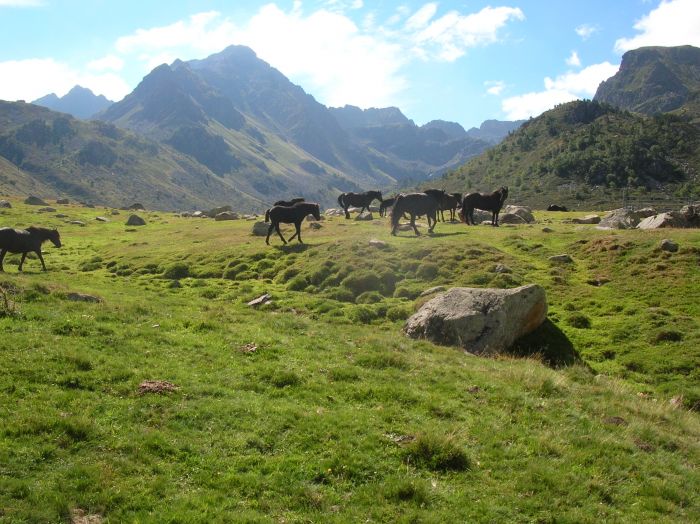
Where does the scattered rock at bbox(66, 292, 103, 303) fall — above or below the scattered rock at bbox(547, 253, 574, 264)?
below

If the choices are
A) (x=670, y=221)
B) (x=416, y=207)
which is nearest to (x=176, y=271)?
(x=416, y=207)

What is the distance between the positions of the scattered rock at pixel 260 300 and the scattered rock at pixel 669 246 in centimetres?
2330

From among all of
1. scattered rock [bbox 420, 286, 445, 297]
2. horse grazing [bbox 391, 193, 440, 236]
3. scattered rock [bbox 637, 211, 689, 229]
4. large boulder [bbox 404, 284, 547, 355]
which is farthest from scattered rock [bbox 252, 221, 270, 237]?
scattered rock [bbox 637, 211, 689, 229]

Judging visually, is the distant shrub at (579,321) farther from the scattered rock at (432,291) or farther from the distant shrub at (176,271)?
the distant shrub at (176,271)

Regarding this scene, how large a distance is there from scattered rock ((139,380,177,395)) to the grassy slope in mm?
272

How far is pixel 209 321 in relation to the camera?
2031 centimetres

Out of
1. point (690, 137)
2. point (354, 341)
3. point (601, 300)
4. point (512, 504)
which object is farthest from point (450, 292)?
point (690, 137)

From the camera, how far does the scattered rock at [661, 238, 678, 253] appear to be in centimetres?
2986

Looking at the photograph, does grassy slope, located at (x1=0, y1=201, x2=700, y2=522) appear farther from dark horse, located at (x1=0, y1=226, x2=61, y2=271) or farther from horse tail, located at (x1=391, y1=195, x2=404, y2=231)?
horse tail, located at (x1=391, y1=195, x2=404, y2=231)

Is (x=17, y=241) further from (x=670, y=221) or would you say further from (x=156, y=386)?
(x=670, y=221)

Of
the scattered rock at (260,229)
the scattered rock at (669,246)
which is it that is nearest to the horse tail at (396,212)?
the scattered rock at (260,229)

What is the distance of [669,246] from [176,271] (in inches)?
1275

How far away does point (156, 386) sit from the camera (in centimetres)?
1342

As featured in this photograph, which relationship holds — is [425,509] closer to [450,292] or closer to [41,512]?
[41,512]
